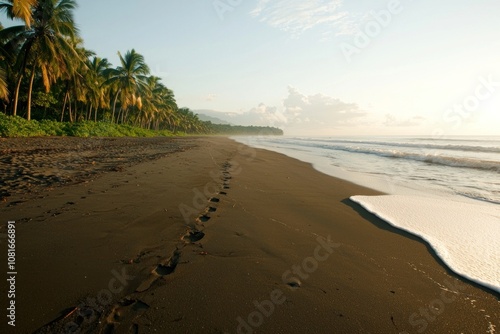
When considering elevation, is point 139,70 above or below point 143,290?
above

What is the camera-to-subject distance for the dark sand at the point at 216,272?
1.82 m

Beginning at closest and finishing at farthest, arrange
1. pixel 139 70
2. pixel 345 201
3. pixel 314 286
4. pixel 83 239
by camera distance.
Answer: pixel 314 286 → pixel 83 239 → pixel 345 201 → pixel 139 70

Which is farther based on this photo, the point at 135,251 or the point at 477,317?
the point at 135,251

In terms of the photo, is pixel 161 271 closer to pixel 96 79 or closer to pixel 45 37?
pixel 45 37

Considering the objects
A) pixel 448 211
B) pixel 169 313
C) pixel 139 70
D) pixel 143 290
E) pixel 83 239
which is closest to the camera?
pixel 169 313

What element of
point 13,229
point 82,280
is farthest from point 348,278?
point 13,229

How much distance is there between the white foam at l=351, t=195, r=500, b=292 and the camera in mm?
Result: 2850

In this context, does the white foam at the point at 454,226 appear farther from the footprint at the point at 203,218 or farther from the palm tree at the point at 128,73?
the palm tree at the point at 128,73

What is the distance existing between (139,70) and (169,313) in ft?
124

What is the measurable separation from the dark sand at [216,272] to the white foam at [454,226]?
0.88ft

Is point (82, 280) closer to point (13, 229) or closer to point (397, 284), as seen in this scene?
point (13, 229)

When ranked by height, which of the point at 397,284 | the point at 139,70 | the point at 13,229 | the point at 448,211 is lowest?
the point at 13,229

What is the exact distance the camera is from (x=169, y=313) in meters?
1.83

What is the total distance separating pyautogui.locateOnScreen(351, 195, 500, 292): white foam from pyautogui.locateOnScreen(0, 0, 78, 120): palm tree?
24461 mm
